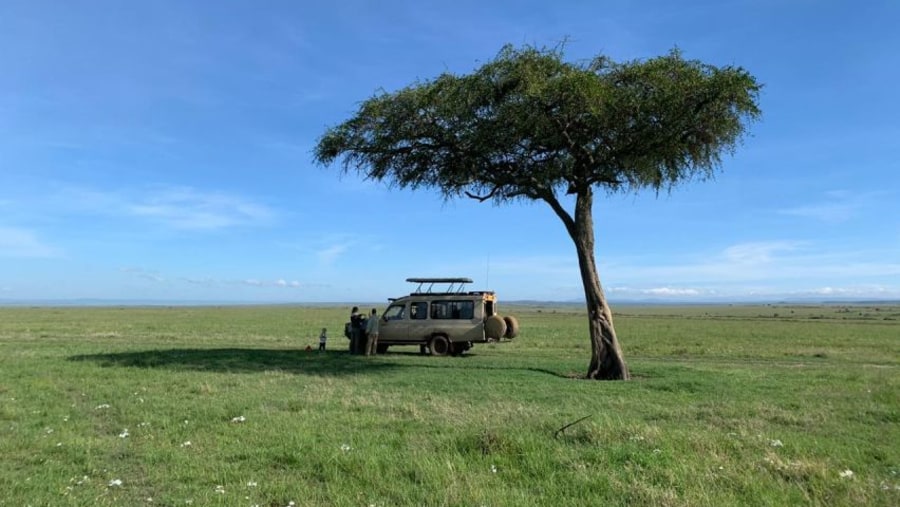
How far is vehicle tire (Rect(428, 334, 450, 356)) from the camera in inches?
1003

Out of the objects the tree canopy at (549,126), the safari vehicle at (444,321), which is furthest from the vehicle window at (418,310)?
the tree canopy at (549,126)

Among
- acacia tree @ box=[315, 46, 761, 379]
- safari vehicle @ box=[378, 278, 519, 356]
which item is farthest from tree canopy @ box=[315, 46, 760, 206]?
safari vehicle @ box=[378, 278, 519, 356]

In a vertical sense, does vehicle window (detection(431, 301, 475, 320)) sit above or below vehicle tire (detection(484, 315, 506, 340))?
→ above

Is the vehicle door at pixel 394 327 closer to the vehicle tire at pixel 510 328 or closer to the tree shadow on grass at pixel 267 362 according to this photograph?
the tree shadow on grass at pixel 267 362

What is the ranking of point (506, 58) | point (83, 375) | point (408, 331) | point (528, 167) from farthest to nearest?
point (408, 331) < point (528, 167) < point (506, 58) < point (83, 375)

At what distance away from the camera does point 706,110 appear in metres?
17.2

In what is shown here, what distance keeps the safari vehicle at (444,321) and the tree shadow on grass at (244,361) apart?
2368 millimetres

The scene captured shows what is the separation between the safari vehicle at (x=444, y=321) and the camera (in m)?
25.3

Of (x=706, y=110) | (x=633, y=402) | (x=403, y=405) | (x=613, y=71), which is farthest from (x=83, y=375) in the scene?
(x=706, y=110)

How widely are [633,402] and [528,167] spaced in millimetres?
9380

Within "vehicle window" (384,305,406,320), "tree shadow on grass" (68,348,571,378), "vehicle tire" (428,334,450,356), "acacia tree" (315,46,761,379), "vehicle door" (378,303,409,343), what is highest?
"acacia tree" (315,46,761,379)

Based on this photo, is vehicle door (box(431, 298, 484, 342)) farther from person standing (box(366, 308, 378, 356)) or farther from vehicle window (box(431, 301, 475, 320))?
person standing (box(366, 308, 378, 356))

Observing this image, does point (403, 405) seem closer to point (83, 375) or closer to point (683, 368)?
point (83, 375)

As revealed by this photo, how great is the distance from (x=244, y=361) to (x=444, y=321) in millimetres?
7882
